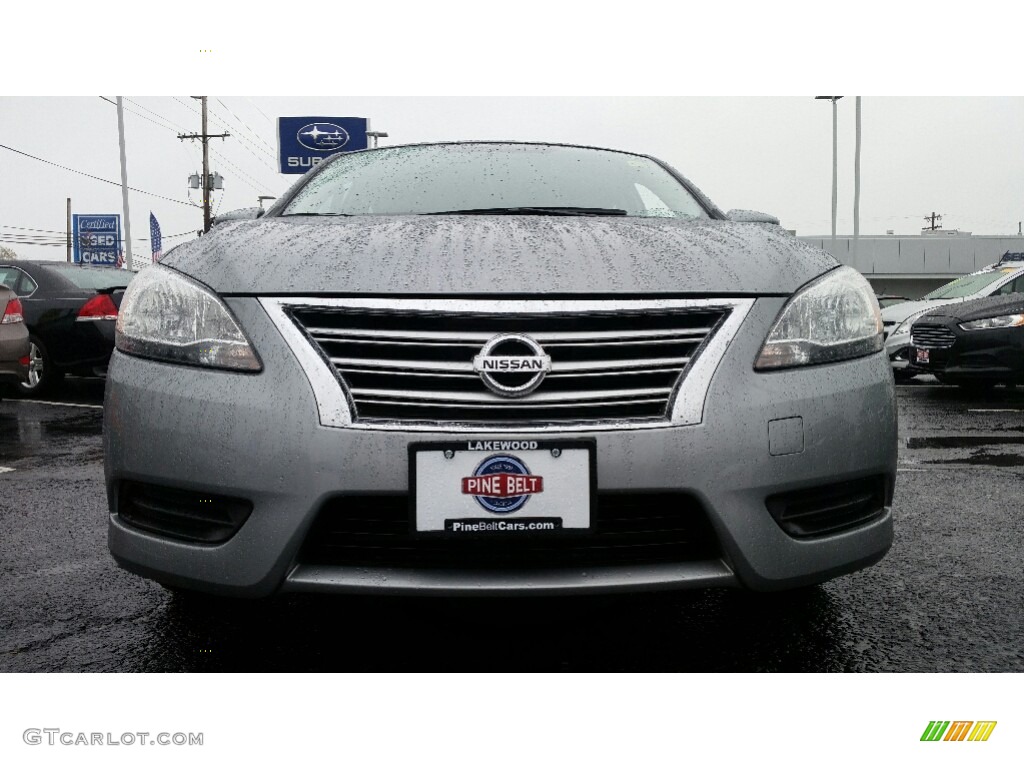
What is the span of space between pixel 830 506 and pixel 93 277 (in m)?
8.32

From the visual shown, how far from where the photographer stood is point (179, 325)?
1.94m

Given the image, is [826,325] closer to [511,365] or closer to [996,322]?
[511,365]

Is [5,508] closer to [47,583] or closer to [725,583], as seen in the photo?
[47,583]

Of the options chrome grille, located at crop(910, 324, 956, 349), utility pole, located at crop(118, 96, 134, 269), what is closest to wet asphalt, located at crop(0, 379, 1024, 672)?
chrome grille, located at crop(910, 324, 956, 349)

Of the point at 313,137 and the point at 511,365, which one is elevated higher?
the point at 313,137

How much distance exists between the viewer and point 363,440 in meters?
1.68

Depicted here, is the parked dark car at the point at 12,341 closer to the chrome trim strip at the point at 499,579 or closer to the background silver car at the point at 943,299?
the chrome trim strip at the point at 499,579

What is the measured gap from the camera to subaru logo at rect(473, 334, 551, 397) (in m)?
1.73

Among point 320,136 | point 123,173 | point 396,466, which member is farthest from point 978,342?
point 123,173

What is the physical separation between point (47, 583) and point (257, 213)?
1333 millimetres

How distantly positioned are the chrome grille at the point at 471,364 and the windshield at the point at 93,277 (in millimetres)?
7448

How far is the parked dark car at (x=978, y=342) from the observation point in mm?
7789

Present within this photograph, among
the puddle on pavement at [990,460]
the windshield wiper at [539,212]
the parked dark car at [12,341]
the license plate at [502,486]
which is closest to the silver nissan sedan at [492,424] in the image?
the license plate at [502,486]

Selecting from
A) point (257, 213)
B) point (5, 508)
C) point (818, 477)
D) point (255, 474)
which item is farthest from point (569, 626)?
point (5, 508)
